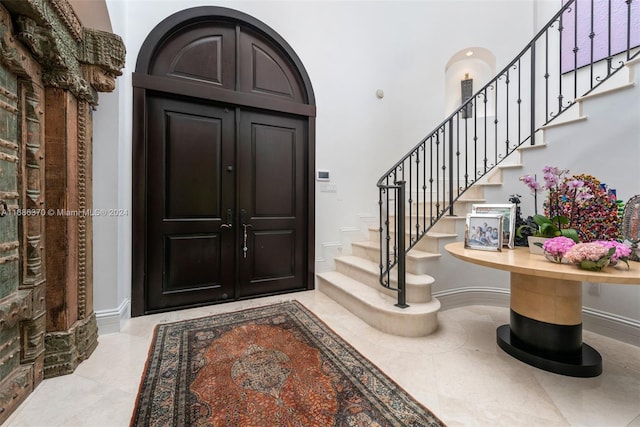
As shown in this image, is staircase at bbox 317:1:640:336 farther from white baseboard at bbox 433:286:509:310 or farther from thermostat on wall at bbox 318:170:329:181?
thermostat on wall at bbox 318:170:329:181

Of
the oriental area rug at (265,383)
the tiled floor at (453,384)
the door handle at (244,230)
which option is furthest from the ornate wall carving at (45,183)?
the door handle at (244,230)

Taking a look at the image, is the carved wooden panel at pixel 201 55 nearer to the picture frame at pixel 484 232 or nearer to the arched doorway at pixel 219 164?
the arched doorway at pixel 219 164

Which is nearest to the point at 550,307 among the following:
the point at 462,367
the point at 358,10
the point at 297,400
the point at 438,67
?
the point at 462,367

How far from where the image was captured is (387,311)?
2176 millimetres

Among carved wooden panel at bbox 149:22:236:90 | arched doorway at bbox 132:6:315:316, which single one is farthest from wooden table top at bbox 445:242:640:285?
carved wooden panel at bbox 149:22:236:90

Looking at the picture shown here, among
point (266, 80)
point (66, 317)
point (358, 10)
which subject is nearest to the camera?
point (66, 317)

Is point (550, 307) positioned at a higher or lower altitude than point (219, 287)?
higher

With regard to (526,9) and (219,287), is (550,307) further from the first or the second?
(526,9)

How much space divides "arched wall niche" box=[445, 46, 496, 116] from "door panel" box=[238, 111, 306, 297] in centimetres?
281

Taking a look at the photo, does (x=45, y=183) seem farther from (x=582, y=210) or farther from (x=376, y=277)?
(x=582, y=210)

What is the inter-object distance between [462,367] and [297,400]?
1.07 m

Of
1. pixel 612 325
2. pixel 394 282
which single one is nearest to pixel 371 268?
pixel 394 282

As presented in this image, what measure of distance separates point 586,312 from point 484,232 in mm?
1260

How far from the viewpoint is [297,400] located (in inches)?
55.4
